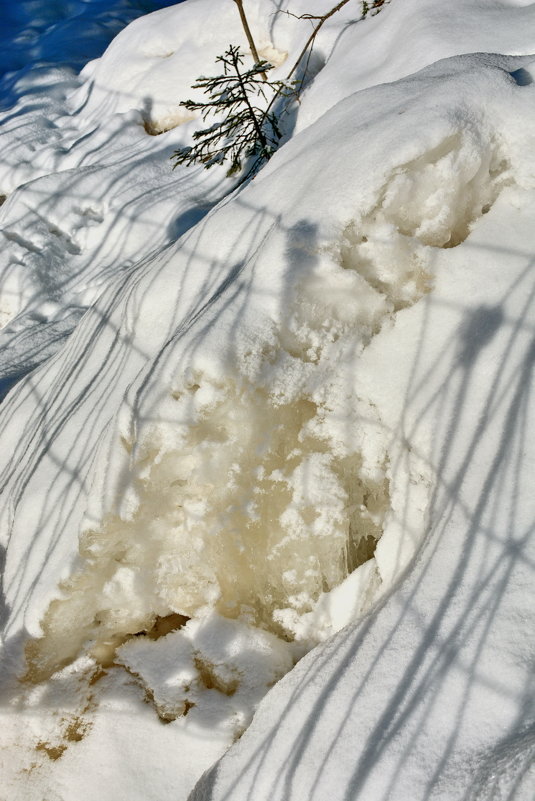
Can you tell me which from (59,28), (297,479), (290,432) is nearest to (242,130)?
(290,432)

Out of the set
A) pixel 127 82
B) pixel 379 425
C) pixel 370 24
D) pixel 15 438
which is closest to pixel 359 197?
pixel 379 425

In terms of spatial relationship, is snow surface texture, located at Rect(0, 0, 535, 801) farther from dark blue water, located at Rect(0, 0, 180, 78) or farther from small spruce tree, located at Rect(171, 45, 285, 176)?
dark blue water, located at Rect(0, 0, 180, 78)

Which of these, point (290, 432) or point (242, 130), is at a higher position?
point (242, 130)

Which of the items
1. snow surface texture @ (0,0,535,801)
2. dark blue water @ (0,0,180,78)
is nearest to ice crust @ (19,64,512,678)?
snow surface texture @ (0,0,535,801)

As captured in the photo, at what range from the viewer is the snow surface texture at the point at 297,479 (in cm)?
179

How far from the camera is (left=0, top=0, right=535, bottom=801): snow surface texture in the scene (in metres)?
1.79

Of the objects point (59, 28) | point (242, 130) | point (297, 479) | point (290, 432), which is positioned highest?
point (59, 28)

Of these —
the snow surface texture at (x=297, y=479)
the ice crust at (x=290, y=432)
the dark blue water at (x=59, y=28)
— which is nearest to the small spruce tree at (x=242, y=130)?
the snow surface texture at (x=297, y=479)

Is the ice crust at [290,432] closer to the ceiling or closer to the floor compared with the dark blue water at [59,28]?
closer to the floor

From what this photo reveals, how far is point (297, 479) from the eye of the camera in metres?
2.37

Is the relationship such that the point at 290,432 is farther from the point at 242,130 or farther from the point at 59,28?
the point at 59,28

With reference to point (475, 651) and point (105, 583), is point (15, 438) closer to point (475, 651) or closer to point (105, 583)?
point (105, 583)

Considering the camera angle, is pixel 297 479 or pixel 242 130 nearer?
pixel 297 479

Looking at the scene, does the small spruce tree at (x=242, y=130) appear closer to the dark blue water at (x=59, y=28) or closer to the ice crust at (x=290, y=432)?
the ice crust at (x=290, y=432)
